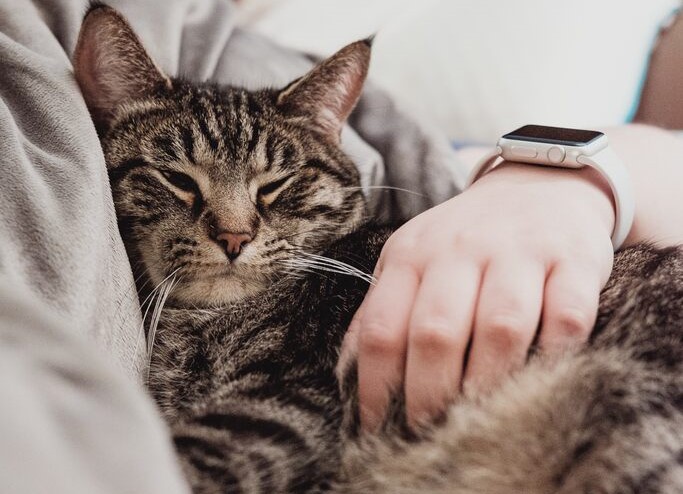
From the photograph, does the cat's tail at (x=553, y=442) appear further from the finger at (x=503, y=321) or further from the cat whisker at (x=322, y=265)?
the cat whisker at (x=322, y=265)

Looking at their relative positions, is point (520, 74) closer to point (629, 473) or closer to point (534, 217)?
point (534, 217)

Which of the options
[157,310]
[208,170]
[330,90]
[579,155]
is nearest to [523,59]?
[330,90]

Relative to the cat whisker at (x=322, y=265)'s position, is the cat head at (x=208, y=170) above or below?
above

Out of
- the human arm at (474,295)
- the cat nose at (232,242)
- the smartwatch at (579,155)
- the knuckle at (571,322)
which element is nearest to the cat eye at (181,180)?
the cat nose at (232,242)

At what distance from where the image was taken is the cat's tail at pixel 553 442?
592mm

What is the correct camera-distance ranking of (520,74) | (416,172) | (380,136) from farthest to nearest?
(520,74)
(380,136)
(416,172)

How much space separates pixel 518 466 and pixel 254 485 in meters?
0.26

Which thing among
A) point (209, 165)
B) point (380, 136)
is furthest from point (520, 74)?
point (209, 165)

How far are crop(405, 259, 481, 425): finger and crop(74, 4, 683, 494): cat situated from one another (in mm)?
22

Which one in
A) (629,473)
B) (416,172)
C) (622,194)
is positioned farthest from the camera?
(416,172)

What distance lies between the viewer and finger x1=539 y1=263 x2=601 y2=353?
2.21 ft

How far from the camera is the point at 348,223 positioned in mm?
1113

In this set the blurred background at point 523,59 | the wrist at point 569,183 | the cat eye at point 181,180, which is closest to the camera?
the wrist at point 569,183

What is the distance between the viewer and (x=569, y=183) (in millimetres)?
888
